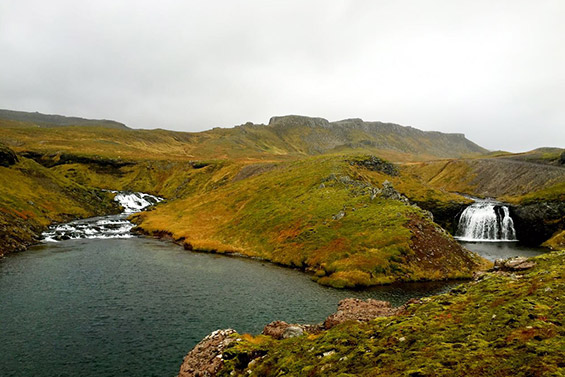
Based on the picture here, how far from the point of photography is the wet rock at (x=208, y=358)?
1973cm

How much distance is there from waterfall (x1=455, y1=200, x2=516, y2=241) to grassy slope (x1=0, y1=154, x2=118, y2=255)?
11647 centimetres

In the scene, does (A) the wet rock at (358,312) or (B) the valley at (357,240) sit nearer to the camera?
(B) the valley at (357,240)

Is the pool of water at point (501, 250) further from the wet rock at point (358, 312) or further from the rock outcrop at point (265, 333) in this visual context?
the rock outcrop at point (265, 333)

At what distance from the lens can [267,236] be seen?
7069 centimetres

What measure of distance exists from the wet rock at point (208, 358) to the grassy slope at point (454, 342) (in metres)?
0.75

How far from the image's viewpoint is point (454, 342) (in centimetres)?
1309

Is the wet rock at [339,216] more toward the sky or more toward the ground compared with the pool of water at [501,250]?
more toward the sky

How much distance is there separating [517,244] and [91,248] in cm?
10848

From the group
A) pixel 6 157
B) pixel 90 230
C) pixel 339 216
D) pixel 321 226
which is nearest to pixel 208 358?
pixel 321 226

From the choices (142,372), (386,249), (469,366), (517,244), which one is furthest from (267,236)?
(517,244)

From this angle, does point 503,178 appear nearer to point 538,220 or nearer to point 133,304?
point 538,220

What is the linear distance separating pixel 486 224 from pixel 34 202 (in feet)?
460

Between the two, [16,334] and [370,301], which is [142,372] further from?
[370,301]

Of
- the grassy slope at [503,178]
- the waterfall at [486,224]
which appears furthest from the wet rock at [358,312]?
the grassy slope at [503,178]
